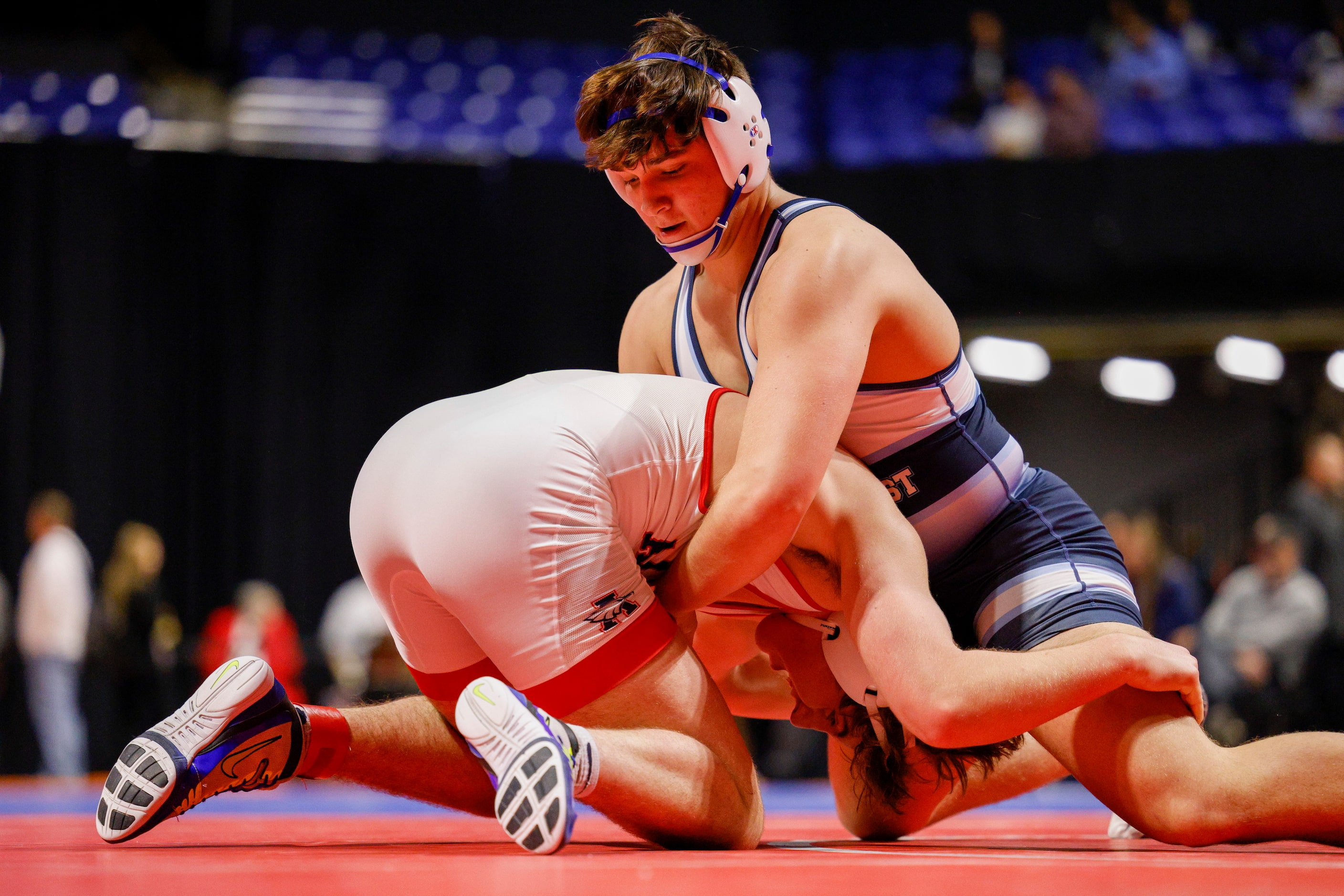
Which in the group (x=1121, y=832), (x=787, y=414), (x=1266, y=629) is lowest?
(x=1266, y=629)

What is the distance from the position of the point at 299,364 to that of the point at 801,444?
26.1ft

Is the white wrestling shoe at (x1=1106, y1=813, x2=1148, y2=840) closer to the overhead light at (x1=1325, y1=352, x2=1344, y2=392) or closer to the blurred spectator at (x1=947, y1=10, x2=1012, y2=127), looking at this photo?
the blurred spectator at (x1=947, y1=10, x2=1012, y2=127)

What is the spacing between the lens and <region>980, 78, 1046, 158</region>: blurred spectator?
858 cm

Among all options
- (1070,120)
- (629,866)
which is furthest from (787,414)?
(1070,120)

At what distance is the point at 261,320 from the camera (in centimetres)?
937

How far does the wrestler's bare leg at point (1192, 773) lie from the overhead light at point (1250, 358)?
7557 mm

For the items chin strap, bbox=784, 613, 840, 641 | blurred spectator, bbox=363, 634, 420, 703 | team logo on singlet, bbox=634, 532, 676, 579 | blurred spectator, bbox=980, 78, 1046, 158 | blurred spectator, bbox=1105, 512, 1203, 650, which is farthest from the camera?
blurred spectator, bbox=980, 78, 1046, 158

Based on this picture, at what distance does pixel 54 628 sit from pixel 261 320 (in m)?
2.82

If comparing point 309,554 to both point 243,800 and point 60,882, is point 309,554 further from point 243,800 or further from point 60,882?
point 60,882

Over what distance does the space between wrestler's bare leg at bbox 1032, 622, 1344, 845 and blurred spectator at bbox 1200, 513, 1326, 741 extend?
4.55 metres

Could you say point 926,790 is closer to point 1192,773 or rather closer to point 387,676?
point 1192,773

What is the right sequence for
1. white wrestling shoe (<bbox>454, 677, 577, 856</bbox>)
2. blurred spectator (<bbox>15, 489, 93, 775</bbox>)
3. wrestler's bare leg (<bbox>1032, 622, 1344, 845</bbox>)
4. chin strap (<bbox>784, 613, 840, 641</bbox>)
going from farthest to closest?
blurred spectator (<bbox>15, 489, 93, 775</bbox>), chin strap (<bbox>784, 613, 840, 641</bbox>), wrestler's bare leg (<bbox>1032, 622, 1344, 845</bbox>), white wrestling shoe (<bbox>454, 677, 577, 856</bbox>)

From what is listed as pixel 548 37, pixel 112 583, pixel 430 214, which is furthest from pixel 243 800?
pixel 548 37

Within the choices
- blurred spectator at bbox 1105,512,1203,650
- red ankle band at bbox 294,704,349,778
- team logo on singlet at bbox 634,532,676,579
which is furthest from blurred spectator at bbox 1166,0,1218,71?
red ankle band at bbox 294,704,349,778
